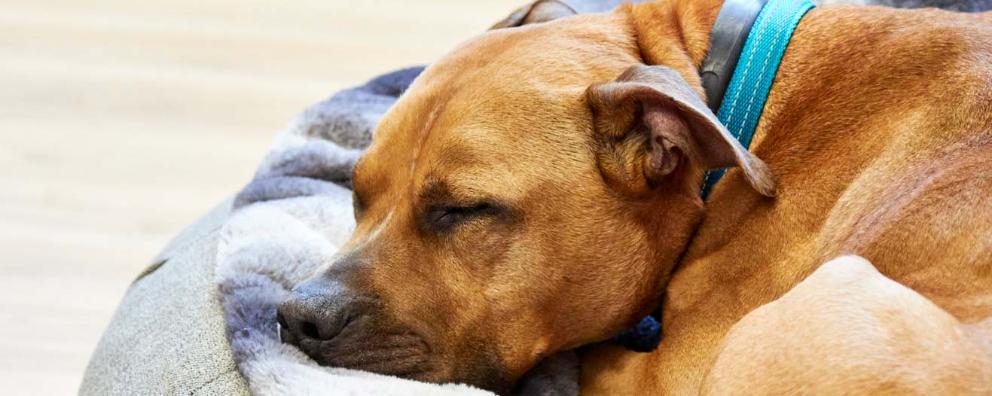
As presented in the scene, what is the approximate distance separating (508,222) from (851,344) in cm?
73

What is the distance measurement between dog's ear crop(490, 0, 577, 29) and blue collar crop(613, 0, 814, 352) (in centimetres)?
57

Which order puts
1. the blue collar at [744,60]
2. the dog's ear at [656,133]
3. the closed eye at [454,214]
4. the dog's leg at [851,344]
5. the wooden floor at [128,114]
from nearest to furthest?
the dog's leg at [851,344] → the dog's ear at [656,133] → the closed eye at [454,214] → the blue collar at [744,60] → the wooden floor at [128,114]

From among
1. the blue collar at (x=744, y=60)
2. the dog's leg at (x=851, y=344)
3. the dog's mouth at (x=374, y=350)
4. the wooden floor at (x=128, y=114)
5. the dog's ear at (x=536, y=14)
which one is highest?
the dog's ear at (x=536, y=14)

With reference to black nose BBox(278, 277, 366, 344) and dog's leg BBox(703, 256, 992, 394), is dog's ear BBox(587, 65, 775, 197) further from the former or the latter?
black nose BBox(278, 277, 366, 344)

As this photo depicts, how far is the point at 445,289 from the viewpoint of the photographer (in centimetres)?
222

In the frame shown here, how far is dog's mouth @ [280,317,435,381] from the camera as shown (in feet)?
7.12

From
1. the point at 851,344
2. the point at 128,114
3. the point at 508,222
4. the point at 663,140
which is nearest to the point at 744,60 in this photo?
the point at 663,140

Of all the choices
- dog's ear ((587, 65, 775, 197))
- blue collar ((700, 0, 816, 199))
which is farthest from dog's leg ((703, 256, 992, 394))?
blue collar ((700, 0, 816, 199))

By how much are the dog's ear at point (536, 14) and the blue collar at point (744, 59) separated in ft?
1.88

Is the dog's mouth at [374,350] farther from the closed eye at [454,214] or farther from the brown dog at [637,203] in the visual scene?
the closed eye at [454,214]

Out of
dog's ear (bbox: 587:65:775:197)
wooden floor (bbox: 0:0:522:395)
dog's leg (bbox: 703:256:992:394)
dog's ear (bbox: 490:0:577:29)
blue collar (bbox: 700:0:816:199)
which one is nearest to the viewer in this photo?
dog's leg (bbox: 703:256:992:394)

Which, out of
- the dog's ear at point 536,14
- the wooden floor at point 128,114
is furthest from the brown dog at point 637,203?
the wooden floor at point 128,114

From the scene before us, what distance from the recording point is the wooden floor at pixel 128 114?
13.1ft

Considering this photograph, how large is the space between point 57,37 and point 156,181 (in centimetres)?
167
